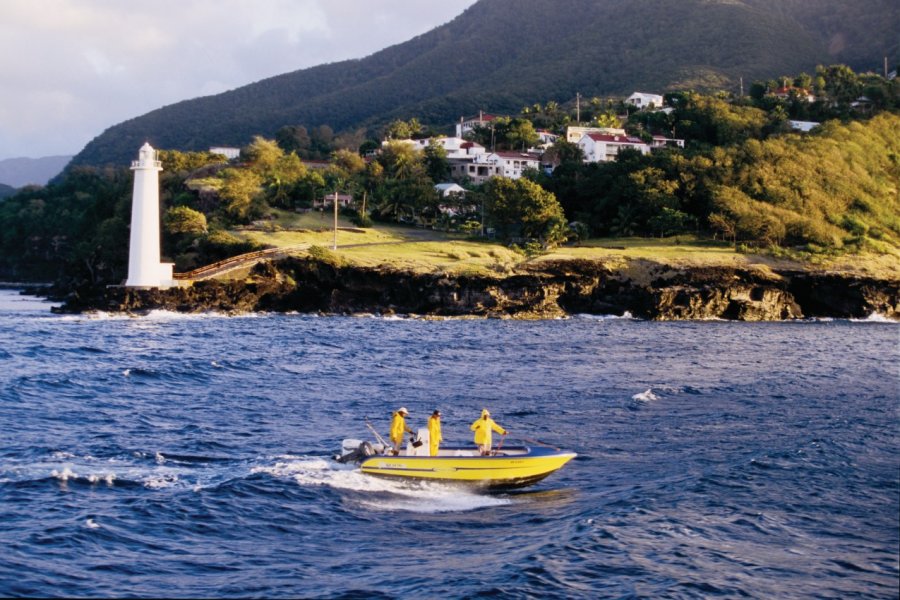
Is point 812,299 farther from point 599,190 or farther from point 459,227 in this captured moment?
point 459,227

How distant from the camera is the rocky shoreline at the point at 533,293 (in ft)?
235

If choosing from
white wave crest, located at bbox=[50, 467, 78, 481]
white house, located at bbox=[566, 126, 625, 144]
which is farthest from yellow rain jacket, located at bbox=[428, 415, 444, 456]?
white house, located at bbox=[566, 126, 625, 144]

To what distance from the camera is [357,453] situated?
24875 millimetres

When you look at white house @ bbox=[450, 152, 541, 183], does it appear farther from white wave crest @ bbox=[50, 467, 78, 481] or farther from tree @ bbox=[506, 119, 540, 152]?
white wave crest @ bbox=[50, 467, 78, 481]

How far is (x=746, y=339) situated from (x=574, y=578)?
139 ft

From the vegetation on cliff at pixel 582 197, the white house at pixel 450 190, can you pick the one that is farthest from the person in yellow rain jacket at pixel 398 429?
the white house at pixel 450 190

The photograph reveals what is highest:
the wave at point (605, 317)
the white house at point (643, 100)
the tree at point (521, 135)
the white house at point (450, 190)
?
the white house at point (643, 100)

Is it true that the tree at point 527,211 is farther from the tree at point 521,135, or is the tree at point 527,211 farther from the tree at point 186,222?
the tree at point 521,135

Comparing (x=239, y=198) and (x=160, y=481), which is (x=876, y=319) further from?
(x=160, y=481)

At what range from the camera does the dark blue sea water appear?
18094mm

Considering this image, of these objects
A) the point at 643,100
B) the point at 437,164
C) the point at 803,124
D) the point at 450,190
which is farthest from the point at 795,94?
the point at 450,190

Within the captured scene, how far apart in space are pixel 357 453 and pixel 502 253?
56366 millimetres

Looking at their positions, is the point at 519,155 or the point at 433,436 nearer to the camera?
the point at 433,436

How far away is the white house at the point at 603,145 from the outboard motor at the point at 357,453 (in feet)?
315
